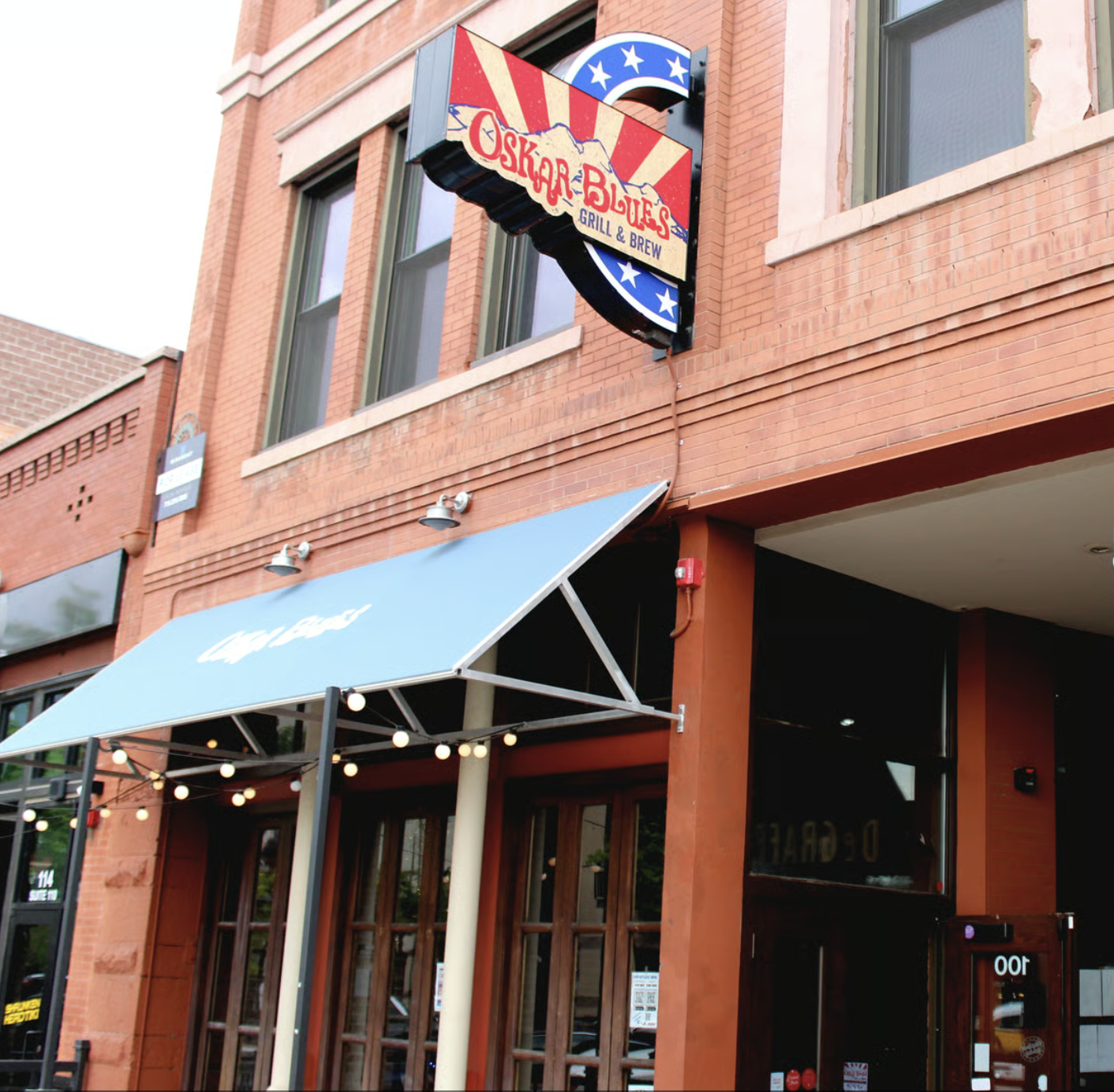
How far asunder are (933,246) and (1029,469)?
1.21 m

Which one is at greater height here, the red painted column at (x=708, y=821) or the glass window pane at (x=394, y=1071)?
the red painted column at (x=708, y=821)

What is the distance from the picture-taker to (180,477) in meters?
12.5

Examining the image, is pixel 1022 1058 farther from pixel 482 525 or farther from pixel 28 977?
pixel 28 977

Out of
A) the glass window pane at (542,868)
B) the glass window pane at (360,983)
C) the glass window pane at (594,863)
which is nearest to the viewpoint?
the glass window pane at (594,863)

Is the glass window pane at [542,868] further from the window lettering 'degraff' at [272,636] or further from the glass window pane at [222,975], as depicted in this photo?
the glass window pane at [222,975]

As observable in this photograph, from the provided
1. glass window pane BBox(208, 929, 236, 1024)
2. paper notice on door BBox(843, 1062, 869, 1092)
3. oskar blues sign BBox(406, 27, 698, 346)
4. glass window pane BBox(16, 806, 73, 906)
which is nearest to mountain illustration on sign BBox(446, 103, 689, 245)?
oskar blues sign BBox(406, 27, 698, 346)

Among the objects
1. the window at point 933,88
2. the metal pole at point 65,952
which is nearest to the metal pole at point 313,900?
the metal pole at point 65,952

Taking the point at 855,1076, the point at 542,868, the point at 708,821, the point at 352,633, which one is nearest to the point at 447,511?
the point at 352,633

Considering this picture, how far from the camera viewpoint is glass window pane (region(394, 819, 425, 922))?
1025 cm

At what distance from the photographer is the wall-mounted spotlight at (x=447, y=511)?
916 cm

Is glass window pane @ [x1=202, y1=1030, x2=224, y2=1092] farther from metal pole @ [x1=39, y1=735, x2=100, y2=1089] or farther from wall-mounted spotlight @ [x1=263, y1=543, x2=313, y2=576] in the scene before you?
wall-mounted spotlight @ [x1=263, y1=543, x2=313, y2=576]

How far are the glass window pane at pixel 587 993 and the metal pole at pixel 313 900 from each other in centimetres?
262

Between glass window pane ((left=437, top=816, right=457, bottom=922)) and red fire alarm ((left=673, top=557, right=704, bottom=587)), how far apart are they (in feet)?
9.69

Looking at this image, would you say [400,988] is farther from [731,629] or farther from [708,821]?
[731,629]
